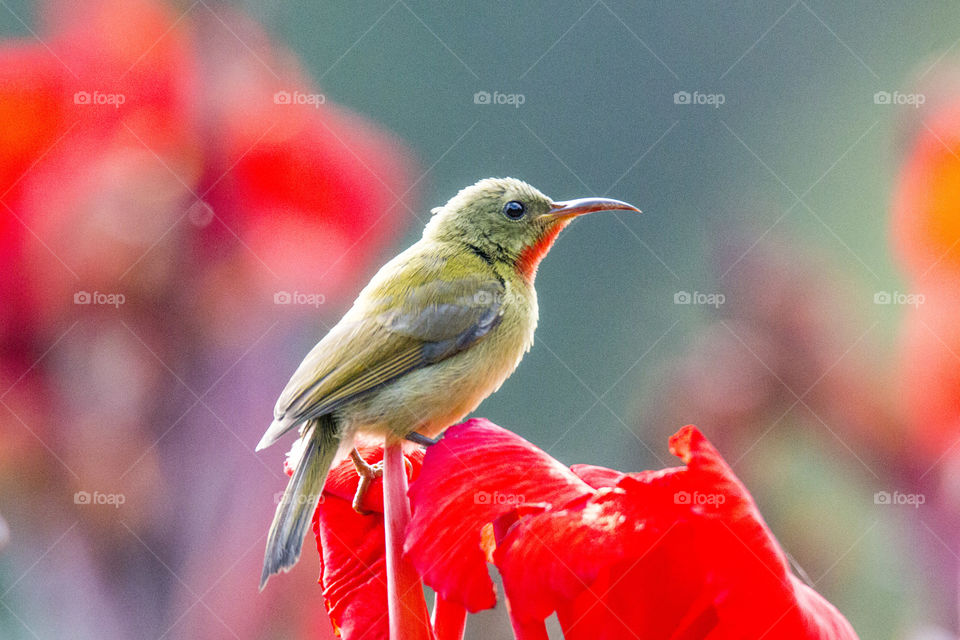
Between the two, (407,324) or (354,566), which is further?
(407,324)

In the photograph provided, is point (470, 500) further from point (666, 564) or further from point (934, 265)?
point (934, 265)

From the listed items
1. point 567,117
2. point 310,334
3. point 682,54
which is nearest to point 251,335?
point 310,334

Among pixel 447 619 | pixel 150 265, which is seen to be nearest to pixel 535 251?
pixel 150 265

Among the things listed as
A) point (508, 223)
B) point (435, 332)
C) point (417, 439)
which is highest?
point (508, 223)

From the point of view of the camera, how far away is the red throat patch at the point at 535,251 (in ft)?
3.73

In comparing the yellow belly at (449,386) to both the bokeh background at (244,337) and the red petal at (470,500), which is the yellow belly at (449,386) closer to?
the bokeh background at (244,337)

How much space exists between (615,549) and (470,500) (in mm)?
81

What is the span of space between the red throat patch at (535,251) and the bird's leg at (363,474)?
419mm

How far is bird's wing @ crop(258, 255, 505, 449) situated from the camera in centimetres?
99

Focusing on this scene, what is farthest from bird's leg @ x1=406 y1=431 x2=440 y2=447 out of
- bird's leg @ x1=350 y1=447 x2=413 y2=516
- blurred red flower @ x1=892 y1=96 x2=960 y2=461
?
blurred red flower @ x1=892 y1=96 x2=960 y2=461

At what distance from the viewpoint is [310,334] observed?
116 centimetres

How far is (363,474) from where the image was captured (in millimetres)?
716

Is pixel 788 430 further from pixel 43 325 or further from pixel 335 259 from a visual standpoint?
pixel 43 325

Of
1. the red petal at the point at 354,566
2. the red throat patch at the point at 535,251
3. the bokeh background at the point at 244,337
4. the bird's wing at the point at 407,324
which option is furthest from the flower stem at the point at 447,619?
the red throat patch at the point at 535,251
